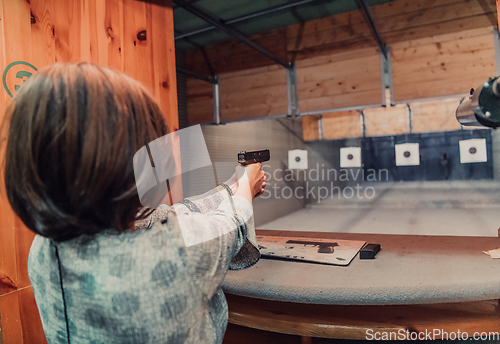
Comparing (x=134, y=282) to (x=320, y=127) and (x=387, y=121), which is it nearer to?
(x=320, y=127)

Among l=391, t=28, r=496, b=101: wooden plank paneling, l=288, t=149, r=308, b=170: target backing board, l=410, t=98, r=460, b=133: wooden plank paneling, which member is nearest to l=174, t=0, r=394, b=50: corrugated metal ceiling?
l=391, t=28, r=496, b=101: wooden plank paneling

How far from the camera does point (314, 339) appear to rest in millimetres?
1095

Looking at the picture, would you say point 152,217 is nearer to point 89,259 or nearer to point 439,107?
point 89,259

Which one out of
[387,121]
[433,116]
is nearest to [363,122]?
[387,121]

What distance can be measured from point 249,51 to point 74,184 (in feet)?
10.5

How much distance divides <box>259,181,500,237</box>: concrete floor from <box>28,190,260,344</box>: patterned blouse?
272 cm

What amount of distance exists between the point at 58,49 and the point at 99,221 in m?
0.90

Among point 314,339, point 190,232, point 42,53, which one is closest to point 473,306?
point 314,339

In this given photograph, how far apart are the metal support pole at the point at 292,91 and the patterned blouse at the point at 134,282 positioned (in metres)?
2.76

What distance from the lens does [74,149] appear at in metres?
0.43

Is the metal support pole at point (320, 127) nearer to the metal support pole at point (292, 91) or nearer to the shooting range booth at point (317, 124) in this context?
the shooting range booth at point (317, 124)

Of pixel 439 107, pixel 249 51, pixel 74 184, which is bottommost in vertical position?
pixel 74 184

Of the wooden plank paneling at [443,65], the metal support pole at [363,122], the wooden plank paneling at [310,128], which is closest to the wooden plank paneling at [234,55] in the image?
the wooden plank paneling at [443,65]

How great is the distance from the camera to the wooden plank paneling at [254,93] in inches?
126
